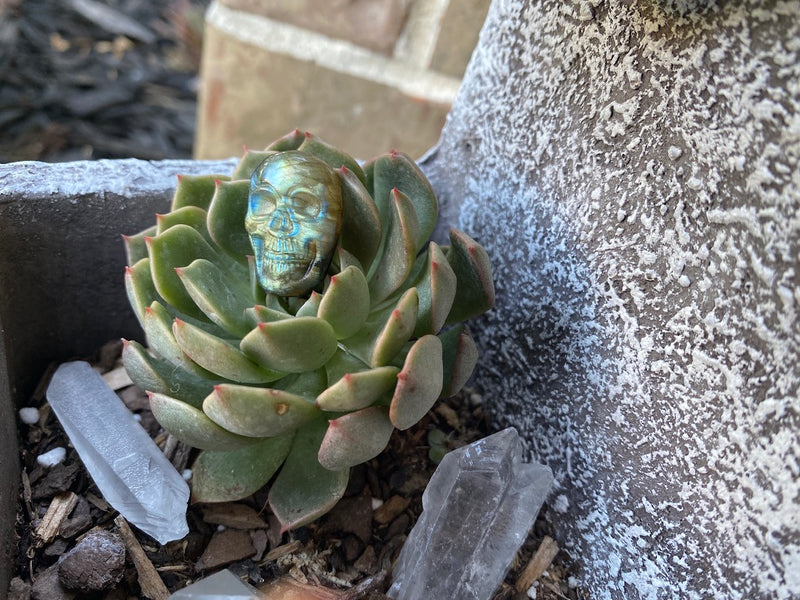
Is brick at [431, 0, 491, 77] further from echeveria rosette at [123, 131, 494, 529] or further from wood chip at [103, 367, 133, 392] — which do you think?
wood chip at [103, 367, 133, 392]

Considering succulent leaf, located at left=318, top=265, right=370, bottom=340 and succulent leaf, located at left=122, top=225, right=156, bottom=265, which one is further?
succulent leaf, located at left=122, top=225, right=156, bottom=265

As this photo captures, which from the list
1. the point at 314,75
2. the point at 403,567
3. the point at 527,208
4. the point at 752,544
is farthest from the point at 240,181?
the point at 314,75

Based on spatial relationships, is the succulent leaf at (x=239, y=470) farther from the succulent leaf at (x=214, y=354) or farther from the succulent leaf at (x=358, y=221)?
the succulent leaf at (x=358, y=221)

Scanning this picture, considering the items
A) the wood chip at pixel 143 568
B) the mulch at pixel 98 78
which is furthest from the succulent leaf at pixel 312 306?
the mulch at pixel 98 78

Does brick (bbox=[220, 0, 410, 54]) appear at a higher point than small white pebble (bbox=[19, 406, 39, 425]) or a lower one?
higher

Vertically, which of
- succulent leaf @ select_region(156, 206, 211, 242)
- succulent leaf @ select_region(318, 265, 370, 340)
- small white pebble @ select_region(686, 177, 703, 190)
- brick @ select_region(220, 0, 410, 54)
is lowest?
succulent leaf @ select_region(156, 206, 211, 242)

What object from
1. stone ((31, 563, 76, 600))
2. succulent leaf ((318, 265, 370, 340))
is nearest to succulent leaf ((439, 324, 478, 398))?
succulent leaf ((318, 265, 370, 340))
